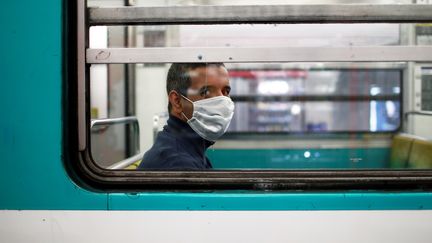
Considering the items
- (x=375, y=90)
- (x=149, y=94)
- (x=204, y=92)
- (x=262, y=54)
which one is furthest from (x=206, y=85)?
(x=375, y=90)

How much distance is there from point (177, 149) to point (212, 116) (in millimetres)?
224

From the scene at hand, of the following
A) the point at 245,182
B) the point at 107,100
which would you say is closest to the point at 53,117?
the point at 245,182

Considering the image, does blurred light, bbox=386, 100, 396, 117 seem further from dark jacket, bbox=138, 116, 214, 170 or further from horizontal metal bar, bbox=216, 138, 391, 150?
dark jacket, bbox=138, 116, 214, 170

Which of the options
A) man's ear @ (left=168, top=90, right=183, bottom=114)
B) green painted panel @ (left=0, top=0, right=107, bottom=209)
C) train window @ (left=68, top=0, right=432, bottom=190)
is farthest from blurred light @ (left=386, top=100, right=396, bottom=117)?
green painted panel @ (left=0, top=0, right=107, bottom=209)

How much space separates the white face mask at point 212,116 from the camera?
176 cm

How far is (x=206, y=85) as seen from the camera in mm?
1854

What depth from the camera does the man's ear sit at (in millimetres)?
1901

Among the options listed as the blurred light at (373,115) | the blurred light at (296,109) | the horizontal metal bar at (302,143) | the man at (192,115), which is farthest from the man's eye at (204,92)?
the blurred light at (373,115)

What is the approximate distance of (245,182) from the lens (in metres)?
1.40

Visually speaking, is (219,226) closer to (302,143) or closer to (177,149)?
(177,149)

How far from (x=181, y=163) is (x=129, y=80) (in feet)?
7.65

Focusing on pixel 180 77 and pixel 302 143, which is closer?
pixel 180 77

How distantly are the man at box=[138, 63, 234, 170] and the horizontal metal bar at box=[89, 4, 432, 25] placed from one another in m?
0.34

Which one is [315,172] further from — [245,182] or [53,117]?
[53,117]
